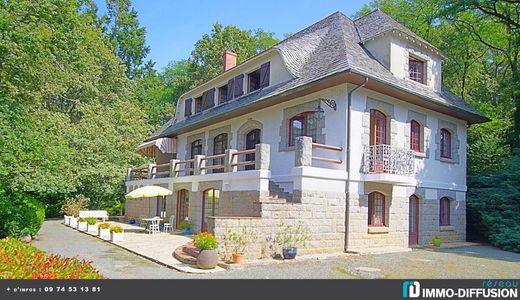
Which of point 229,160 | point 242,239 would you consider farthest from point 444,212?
point 242,239

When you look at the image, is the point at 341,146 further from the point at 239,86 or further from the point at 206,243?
the point at 239,86

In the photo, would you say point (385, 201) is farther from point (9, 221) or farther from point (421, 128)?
point (9, 221)

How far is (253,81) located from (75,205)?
17.5 metres

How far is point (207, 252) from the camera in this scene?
11758mm

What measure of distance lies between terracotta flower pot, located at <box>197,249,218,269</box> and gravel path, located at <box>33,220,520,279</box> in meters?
0.57

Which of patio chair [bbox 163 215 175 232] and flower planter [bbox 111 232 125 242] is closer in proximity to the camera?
flower planter [bbox 111 232 125 242]

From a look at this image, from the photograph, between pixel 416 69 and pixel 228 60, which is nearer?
pixel 416 69

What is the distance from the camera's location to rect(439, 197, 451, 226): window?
1994cm

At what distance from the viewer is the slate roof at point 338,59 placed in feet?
53.5

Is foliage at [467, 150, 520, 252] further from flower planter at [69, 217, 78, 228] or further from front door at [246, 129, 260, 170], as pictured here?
flower planter at [69, 217, 78, 228]

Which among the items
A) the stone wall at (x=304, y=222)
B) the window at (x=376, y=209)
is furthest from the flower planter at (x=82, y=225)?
the window at (x=376, y=209)

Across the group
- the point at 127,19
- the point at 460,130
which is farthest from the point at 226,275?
the point at 127,19

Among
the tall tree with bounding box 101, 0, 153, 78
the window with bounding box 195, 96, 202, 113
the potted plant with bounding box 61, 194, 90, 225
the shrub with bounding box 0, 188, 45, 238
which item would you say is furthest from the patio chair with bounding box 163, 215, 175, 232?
the tall tree with bounding box 101, 0, 153, 78

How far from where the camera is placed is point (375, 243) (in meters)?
16.3
